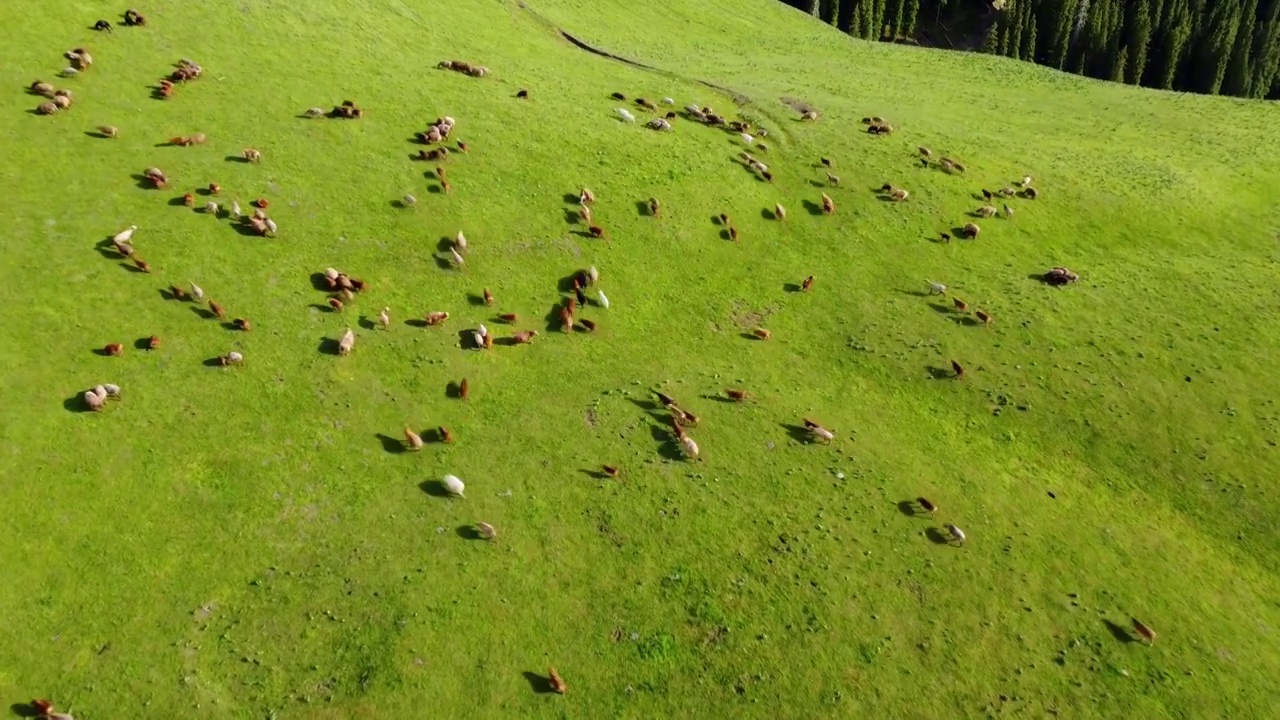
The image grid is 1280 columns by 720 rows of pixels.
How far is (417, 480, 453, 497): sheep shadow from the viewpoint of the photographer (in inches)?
1057

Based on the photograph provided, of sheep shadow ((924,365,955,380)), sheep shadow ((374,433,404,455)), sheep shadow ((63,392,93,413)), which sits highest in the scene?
sheep shadow ((63,392,93,413))

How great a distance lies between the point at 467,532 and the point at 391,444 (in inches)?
197

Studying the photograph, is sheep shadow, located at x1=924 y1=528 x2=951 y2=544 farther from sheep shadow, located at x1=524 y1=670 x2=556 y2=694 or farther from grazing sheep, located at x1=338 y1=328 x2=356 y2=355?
grazing sheep, located at x1=338 y1=328 x2=356 y2=355

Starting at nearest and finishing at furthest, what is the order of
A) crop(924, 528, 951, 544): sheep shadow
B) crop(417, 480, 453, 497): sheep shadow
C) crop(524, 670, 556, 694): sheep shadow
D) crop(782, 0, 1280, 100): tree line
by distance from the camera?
1. crop(524, 670, 556, 694): sheep shadow
2. crop(417, 480, 453, 497): sheep shadow
3. crop(924, 528, 951, 544): sheep shadow
4. crop(782, 0, 1280, 100): tree line

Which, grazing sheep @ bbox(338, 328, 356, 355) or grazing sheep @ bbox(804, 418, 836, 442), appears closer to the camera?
grazing sheep @ bbox(338, 328, 356, 355)

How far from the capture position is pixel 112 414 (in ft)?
86.4

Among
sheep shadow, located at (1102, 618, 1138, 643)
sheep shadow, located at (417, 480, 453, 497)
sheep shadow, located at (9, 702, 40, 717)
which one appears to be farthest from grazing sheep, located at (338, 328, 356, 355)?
sheep shadow, located at (1102, 618, 1138, 643)

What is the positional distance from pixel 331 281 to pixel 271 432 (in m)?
8.23

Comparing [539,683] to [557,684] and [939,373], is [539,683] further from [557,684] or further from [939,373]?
[939,373]

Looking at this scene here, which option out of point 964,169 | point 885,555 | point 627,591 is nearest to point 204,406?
point 627,591

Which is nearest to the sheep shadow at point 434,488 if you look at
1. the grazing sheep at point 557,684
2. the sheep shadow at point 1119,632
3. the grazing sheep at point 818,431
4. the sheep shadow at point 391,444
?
the sheep shadow at point 391,444

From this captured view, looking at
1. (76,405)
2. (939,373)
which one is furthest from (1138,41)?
(76,405)

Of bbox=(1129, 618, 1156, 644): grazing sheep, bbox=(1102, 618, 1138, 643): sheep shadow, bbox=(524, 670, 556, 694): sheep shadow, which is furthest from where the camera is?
bbox=(1102, 618, 1138, 643): sheep shadow

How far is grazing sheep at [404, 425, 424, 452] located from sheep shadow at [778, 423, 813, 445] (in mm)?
14843
